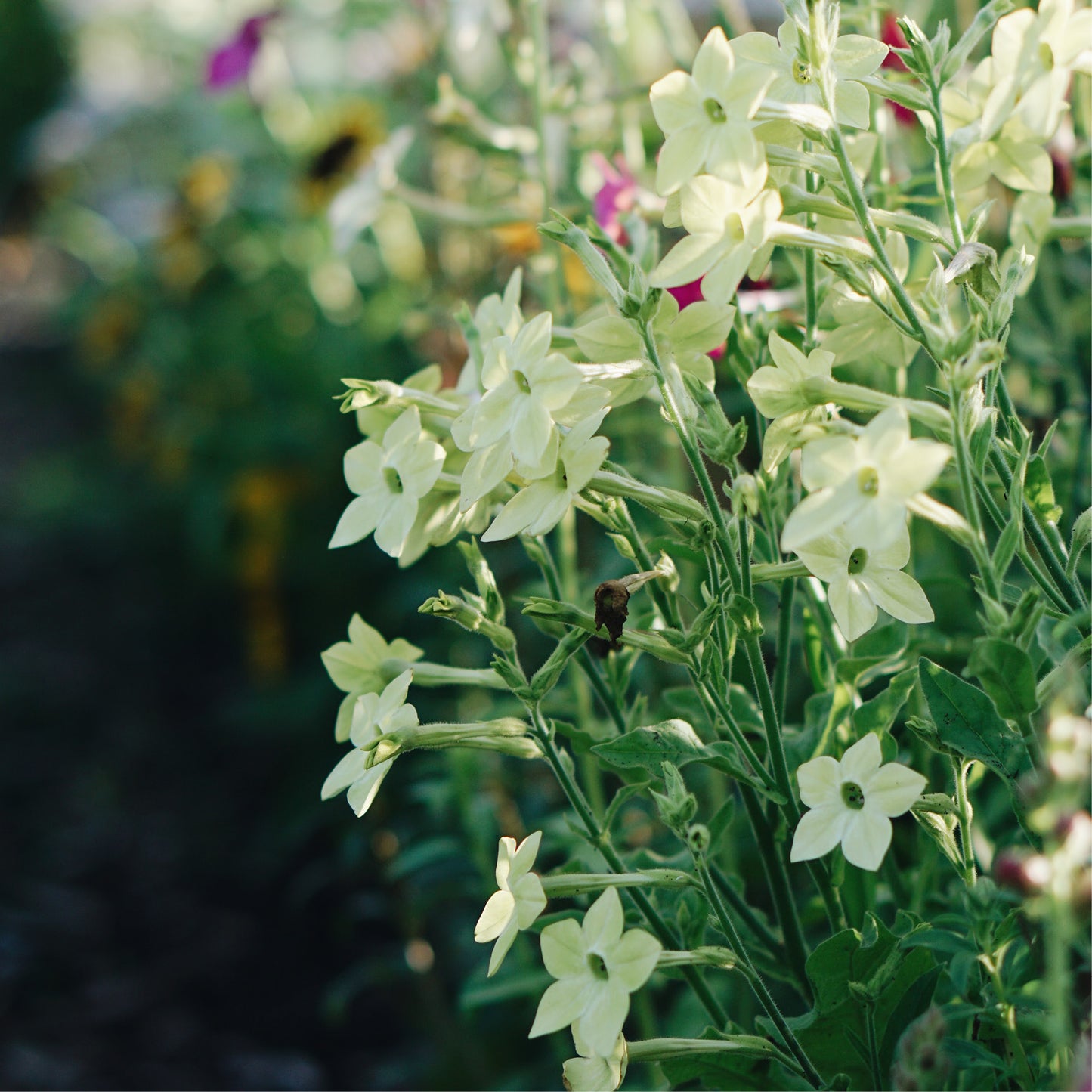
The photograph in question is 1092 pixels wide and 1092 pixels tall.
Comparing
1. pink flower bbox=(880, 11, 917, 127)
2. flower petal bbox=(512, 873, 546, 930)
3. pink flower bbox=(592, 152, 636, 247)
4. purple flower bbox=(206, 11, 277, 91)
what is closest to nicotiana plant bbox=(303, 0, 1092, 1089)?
flower petal bbox=(512, 873, 546, 930)

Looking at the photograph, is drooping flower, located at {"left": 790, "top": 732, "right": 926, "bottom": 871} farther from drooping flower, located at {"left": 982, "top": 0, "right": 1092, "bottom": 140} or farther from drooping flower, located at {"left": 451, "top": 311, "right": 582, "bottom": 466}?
drooping flower, located at {"left": 982, "top": 0, "right": 1092, "bottom": 140}

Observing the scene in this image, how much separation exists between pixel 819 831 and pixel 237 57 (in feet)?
6.92

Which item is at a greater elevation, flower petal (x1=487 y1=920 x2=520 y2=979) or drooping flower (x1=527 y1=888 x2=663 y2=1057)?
flower petal (x1=487 y1=920 x2=520 y2=979)

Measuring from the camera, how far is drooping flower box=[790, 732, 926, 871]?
1.80 feet

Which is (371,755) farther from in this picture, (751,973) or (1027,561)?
(1027,561)

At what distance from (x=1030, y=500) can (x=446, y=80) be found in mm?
829

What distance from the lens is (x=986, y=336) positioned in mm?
606

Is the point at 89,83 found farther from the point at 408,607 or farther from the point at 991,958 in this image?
the point at 991,958

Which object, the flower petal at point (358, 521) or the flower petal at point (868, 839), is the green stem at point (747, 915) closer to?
the flower petal at point (868, 839)

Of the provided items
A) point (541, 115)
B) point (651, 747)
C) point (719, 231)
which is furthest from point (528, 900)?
point (541, 115)

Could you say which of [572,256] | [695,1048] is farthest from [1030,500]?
[572,256]

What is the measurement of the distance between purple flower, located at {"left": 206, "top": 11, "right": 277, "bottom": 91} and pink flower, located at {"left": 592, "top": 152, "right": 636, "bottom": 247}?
1.42 m

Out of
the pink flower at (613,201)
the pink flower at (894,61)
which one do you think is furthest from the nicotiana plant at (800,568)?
the pink flower at (894,61)

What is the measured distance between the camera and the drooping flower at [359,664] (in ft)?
2.39
